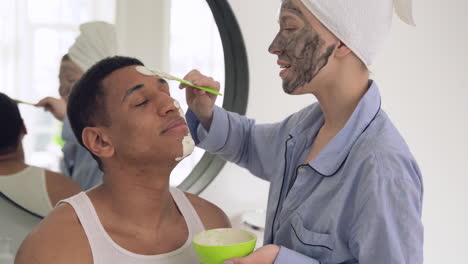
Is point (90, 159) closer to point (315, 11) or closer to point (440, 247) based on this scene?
point (315, 11)

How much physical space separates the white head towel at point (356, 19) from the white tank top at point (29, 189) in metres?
0.91

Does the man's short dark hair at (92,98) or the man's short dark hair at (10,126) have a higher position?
the man's short dark hair at (92,98)

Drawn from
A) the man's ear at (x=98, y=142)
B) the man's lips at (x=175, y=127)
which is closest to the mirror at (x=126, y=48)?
the man's ear at (x=98, y=142)

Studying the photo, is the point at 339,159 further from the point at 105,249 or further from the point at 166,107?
the point at 105,249

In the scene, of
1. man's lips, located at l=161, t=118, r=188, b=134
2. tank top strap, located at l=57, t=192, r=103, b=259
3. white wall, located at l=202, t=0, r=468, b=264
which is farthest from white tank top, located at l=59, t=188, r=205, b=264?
white wall, located at l=202, t=0, r=468, b=264

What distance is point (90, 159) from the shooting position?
4.90 ft

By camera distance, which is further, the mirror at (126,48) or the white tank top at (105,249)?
the mirror at (126,48)

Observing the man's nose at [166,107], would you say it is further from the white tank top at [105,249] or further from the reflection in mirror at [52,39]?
the reflection in mirror at [52,39]

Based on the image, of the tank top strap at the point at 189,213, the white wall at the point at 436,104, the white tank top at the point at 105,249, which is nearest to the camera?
the white tank top at the point at 105,249

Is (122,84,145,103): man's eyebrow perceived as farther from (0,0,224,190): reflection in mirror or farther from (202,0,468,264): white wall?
(202,0,468,264): white wall

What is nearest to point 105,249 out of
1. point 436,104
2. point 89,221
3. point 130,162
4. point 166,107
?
point 89,221

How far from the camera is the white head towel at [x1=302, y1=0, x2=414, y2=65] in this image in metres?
1.02

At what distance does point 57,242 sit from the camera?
98cm

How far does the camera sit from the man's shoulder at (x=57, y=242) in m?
0.96
